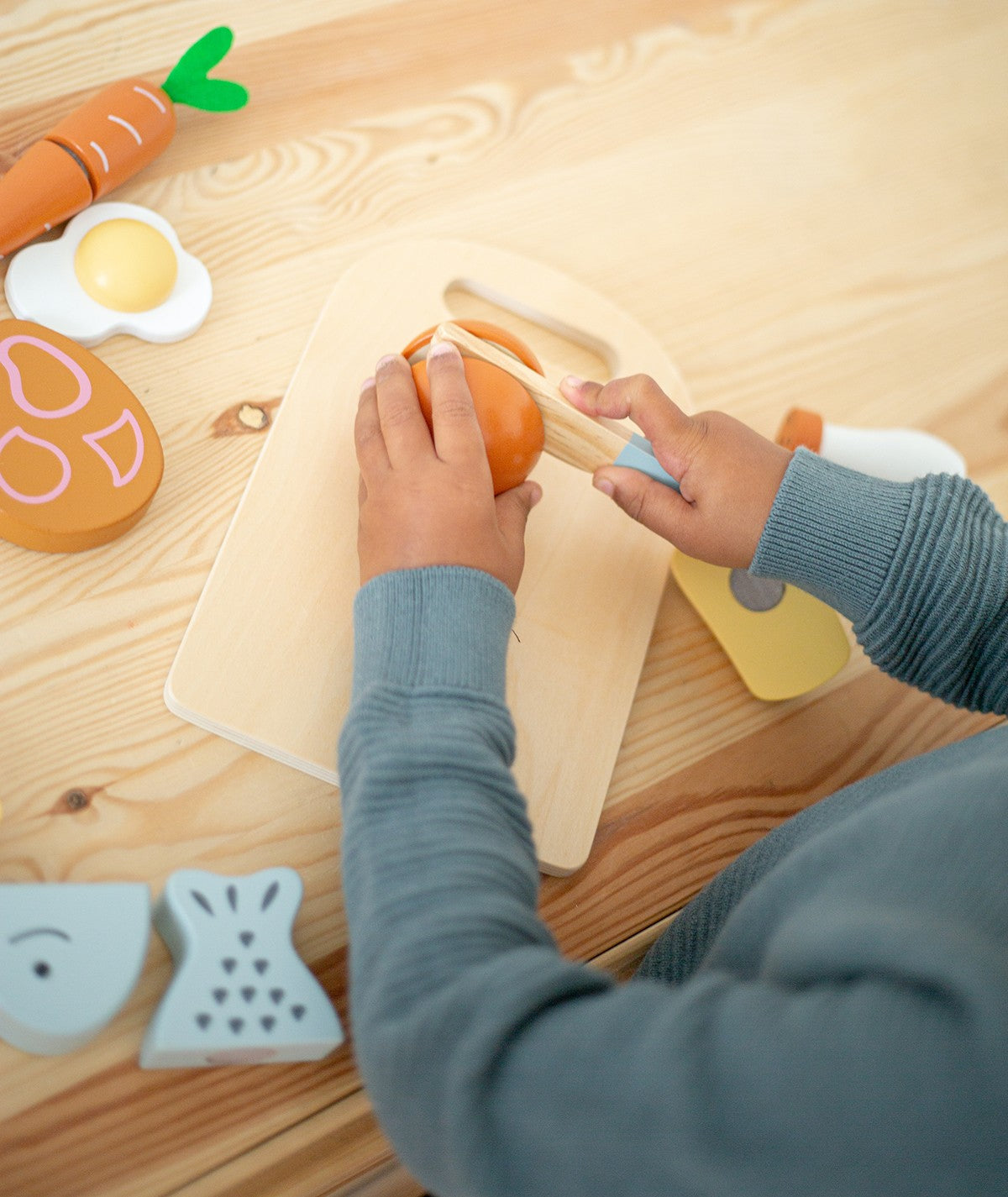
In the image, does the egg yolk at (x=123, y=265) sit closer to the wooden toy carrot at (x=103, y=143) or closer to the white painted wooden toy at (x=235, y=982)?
the wooden toy carrot at (x=103, y=143)

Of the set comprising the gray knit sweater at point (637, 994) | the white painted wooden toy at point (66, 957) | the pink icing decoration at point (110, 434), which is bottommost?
the gray knit sweater at point (637, 994)

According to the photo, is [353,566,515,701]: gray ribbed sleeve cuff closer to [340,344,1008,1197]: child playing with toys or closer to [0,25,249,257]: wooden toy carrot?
[340,344,1008,1197]: child playing with toys

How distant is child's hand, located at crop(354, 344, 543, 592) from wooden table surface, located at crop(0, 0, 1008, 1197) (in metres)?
0.08

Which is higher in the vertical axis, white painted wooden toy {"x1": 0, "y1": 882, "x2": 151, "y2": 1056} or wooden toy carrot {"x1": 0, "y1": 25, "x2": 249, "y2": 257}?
wooden toy carrot {"x1": 0, "y1": 25, "x2": 249, "y2": 257}

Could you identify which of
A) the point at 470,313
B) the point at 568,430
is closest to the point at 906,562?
the point at 568,430

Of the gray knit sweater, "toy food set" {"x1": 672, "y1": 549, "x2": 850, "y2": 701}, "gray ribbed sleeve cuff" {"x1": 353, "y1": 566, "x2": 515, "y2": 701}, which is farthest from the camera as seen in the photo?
"toy food set" {"x1": 672, "y1": 549, "x2": 850, "y2": 701}

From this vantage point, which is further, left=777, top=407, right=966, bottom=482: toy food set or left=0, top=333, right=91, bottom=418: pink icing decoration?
left=777, top=407, right=966, bottom=482: toy food set

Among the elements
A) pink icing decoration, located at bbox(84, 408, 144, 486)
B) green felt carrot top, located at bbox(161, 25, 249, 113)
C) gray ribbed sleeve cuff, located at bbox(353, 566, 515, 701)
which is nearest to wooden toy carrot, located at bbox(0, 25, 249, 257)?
green felt carrot top, located at bbox(161, 25, 249, 113)

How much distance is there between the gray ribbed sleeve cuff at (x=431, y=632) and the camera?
0.45 meters

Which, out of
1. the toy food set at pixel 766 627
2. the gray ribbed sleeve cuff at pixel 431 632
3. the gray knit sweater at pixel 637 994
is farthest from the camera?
the toy food set at pixel 766 627

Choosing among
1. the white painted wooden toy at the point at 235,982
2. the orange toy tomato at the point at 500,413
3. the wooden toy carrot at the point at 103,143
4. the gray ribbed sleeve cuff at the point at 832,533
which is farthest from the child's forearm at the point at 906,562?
the wooden toy carrot at the point at 103,143

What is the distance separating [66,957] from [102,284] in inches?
13.6

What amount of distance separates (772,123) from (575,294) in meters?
0.27

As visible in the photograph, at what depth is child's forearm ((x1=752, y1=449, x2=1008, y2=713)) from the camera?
1.73ft
